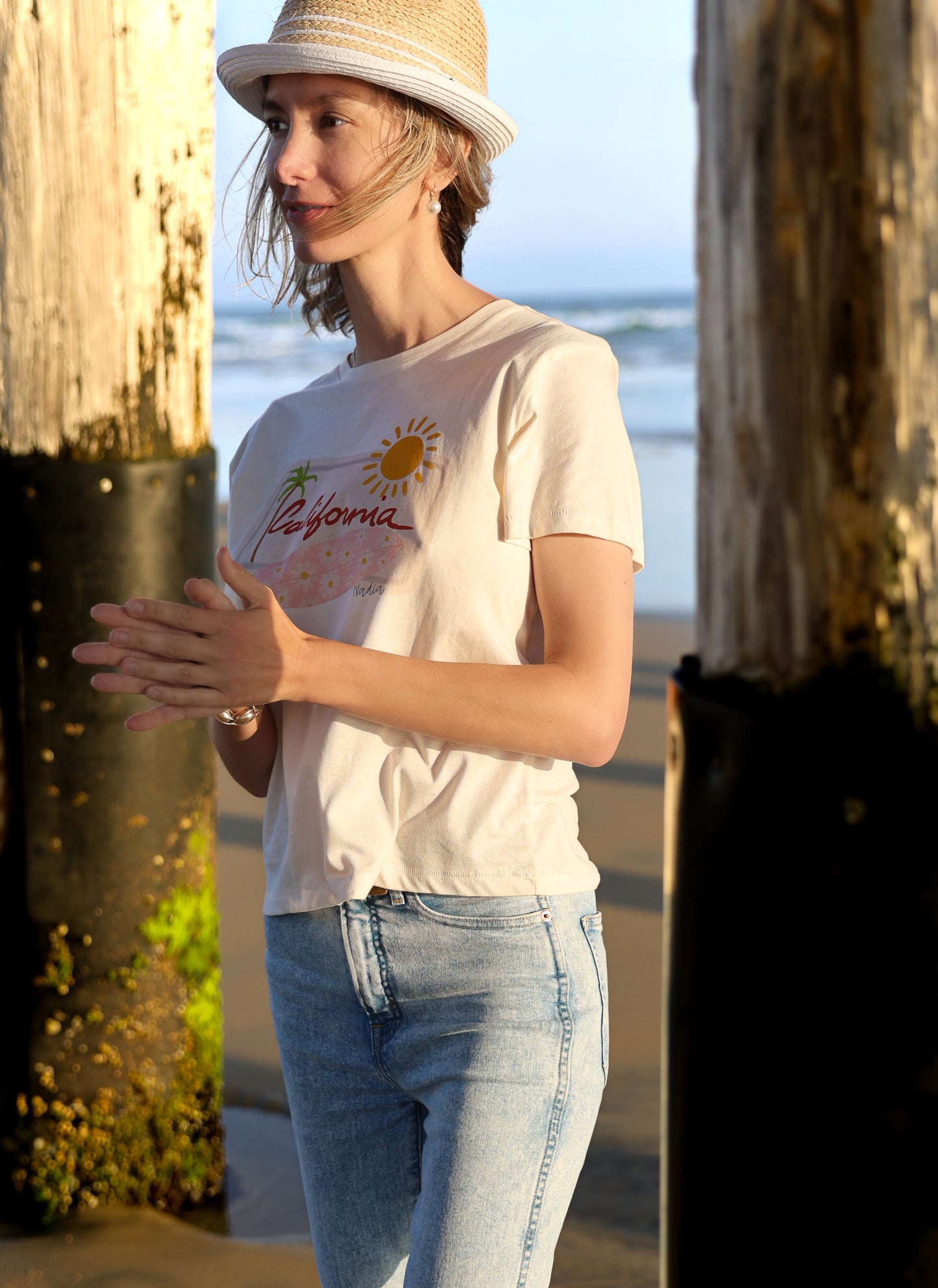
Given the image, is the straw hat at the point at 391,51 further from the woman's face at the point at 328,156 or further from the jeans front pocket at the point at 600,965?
the jeans front pocket at the point at 600,965

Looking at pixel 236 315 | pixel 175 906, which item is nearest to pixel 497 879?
pixel 175 906

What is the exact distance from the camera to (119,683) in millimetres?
1698

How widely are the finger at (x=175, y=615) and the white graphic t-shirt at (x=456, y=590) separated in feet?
0.62

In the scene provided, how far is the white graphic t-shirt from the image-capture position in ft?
5.34

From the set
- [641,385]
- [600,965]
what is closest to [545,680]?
[600,965]

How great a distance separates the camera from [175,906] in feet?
9.77

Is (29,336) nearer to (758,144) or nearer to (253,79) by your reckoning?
(253,79)

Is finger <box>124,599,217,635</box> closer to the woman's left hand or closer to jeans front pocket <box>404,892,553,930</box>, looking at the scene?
the woman's left hand

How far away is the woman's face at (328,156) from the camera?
70.4 inches

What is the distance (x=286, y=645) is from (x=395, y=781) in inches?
9.0

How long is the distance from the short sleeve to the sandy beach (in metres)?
2.04

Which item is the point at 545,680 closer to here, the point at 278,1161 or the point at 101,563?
the point at 101,563

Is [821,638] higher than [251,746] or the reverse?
higher

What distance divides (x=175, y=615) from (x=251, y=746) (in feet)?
1.09
